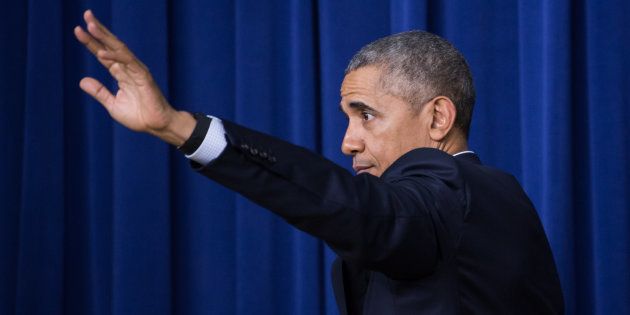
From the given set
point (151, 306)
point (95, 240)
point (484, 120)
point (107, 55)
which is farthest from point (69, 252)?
point (107, 55)

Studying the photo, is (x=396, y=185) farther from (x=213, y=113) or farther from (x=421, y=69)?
(x=213, y=113)

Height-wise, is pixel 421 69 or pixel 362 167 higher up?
pixel 421 69

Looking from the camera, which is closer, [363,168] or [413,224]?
[413,224]

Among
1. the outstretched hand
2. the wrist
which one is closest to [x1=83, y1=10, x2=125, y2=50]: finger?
the outstretched hand

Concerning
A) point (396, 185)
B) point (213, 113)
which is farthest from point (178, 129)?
point (213, 113)

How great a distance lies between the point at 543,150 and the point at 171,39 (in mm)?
1217

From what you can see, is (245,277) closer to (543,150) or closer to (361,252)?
(543,150)

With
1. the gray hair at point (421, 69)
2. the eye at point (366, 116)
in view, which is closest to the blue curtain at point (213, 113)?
the gray hair at point (421, 69)

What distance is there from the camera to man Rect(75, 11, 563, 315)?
96 centimetres

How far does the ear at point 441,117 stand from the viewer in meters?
1.32

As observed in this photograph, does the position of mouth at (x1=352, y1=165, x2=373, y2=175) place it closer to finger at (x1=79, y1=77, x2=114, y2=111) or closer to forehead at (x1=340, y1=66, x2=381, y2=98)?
forehead at (x1=340, y1=66, x2=381, y2=98)

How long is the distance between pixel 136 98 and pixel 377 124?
0.46 metres

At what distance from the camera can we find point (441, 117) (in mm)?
1320

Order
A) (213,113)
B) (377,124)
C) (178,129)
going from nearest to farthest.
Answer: (178,129)
(377,124)
(213,113)
